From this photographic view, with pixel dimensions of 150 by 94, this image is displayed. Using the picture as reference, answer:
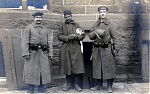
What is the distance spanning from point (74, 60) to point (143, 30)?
2.59 metres

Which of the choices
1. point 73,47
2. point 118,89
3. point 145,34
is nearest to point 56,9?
point 73,47

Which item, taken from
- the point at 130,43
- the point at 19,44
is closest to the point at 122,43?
the point at 130,43

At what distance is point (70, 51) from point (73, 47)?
13 cm

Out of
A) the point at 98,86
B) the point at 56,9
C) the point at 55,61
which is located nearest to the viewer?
the point at 98,86

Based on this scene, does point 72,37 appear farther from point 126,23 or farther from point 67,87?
point 126,23

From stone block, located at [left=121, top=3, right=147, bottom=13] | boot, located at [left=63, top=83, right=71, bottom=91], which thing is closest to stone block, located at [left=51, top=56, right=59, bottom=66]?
boot, located at [left=63, top=83, right=71, bottom=91]

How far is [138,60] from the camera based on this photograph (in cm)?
862

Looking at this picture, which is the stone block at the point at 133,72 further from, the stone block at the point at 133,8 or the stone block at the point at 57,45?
the stone block at the point at 57,45

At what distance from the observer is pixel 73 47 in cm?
727

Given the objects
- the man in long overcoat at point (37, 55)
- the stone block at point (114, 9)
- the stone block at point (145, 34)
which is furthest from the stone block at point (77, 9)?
the stone block at point (145, 34)

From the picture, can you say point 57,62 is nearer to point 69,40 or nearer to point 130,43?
point 69,40

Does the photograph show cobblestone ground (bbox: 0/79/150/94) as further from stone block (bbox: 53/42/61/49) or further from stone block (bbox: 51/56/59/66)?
stone block (bbox: 53/42/61/49)

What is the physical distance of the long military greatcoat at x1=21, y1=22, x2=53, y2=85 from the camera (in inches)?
273

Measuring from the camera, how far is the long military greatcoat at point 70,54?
726cm
